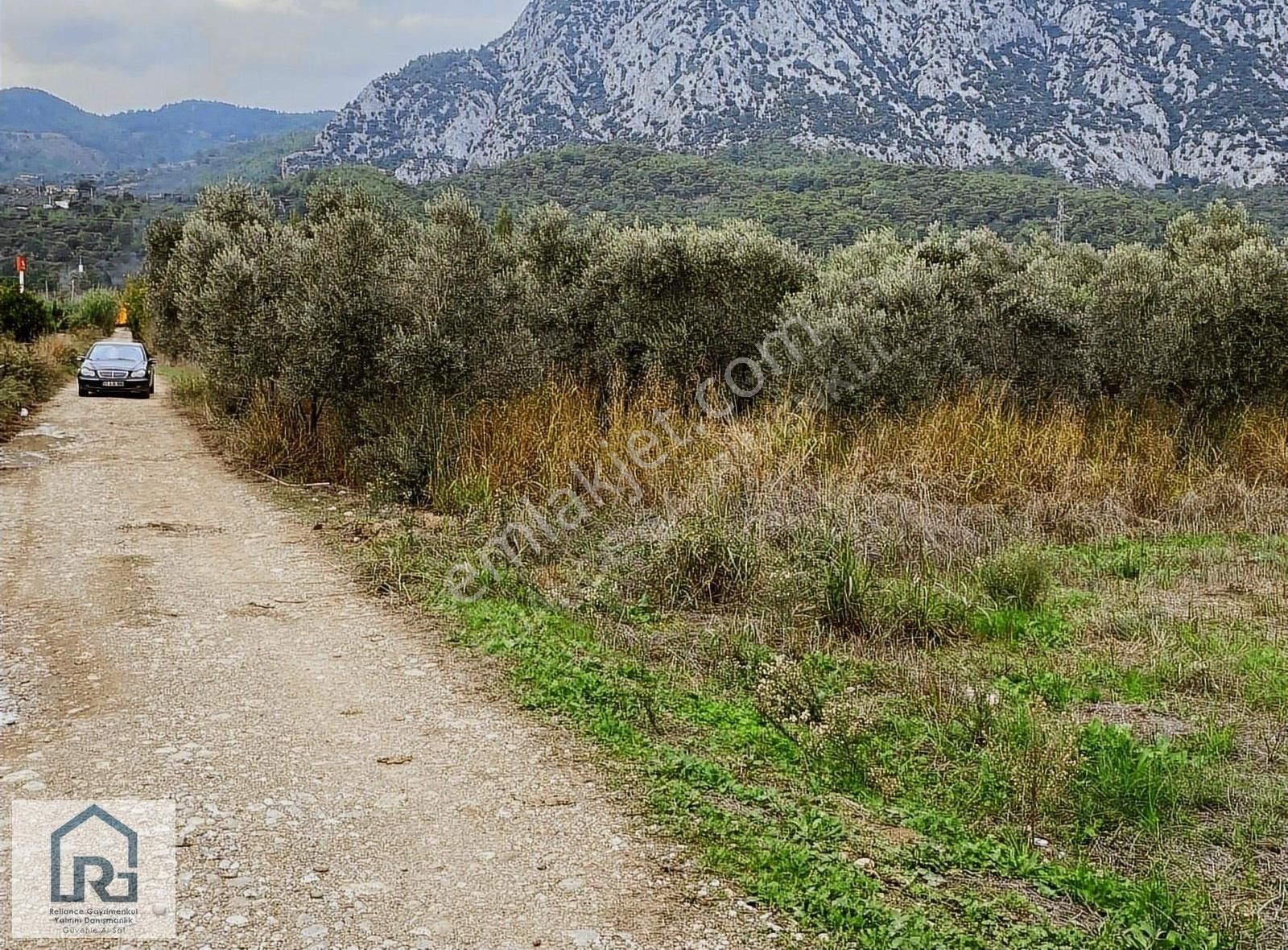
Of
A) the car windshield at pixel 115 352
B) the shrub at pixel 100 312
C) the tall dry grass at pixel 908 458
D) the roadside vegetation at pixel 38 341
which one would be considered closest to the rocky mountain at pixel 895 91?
the shrub at pixel 100 312

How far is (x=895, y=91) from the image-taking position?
78812 millimetres

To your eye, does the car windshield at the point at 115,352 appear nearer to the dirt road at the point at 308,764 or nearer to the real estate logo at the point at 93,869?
the dirt road at the point at 308,764

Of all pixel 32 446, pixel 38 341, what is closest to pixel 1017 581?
pixel 32 446

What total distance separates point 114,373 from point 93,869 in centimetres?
2236

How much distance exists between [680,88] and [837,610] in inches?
3288

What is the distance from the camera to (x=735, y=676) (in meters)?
5.86

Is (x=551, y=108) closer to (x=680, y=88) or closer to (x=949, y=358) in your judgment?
(x=680, y=88)

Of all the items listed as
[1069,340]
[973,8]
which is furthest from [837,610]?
[973,8]

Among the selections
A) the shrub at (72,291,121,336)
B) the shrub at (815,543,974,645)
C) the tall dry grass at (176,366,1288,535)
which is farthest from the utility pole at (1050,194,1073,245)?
the shrub at (72,291,121,336)

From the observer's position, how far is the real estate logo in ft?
10.6

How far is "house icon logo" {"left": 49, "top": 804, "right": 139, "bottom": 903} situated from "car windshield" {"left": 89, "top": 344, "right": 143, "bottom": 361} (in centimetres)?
2240

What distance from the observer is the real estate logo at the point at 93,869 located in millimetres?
3234

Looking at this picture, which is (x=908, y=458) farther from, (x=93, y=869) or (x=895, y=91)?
(x=895, y=91)

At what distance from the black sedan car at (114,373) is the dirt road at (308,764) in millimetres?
16450
